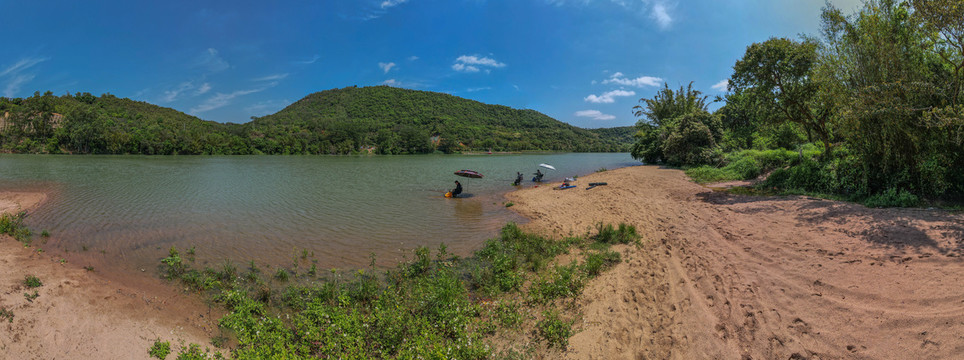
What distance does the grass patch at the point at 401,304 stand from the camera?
4.59 metres

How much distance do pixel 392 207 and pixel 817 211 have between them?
15277 mm

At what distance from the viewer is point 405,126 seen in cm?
Result: 13000

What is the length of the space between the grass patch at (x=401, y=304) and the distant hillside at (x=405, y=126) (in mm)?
99794

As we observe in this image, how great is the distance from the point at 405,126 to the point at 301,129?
3575 cm

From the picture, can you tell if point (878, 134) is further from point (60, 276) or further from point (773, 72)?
point (60, 276)

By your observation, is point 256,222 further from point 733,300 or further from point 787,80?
point 787,80

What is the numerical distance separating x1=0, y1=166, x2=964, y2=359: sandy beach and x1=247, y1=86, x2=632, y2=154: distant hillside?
100 m

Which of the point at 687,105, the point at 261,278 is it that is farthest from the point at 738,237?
the point at 687,105

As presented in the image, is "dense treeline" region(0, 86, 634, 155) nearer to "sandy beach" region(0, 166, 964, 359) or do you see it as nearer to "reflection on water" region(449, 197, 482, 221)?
"reflection on water" region(449, 197, 482, 221)

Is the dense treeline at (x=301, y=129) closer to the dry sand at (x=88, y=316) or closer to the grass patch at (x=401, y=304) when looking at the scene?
the dry sand at (x=88, y=316)

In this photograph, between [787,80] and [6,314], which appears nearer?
[6,314]

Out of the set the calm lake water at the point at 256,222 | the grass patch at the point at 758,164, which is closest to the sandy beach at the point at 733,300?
the calm lake water at the point at 256,222

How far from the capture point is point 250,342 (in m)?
4.72

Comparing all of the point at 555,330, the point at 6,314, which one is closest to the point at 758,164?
the point at 555,330
